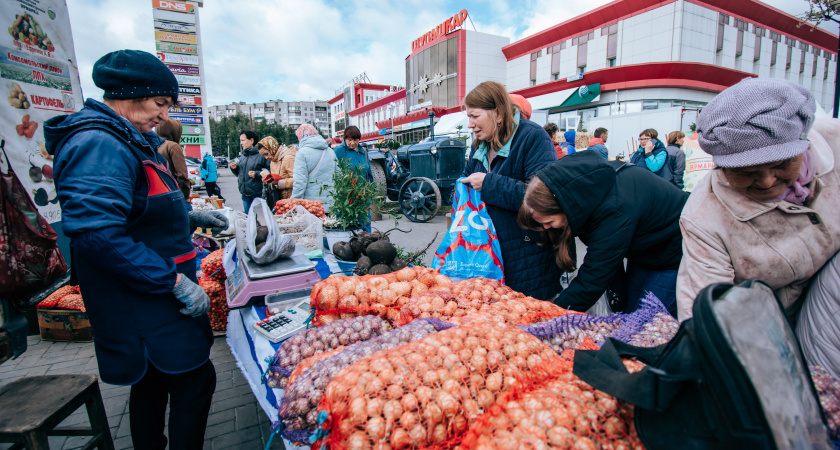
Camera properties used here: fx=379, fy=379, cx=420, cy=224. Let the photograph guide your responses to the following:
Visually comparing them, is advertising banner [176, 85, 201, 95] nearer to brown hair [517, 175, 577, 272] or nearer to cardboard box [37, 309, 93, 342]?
cardboard box [37, 309, 93, 342]

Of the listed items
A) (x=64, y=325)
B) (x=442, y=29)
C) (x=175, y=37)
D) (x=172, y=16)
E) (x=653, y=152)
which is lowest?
(x=64, y=325)

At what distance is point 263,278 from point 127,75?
1177mm

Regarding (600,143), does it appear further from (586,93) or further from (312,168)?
(586,93)

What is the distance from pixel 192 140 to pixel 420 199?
37.8 feet

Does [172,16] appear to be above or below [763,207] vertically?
above

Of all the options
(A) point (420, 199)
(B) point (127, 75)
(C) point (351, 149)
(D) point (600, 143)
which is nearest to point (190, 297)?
(B) point (127, 75)

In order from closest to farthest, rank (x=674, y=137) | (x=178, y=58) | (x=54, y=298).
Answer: (x=54, y=298) < (x=674, y=137) < (x=178, y=58)

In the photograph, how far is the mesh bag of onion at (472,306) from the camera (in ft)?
5.25

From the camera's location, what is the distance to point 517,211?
232 centimetres

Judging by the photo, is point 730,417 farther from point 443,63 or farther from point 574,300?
point 443,63

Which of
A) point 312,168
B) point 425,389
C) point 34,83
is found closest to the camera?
point 425,389

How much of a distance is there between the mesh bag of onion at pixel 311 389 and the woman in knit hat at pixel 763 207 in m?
1.01

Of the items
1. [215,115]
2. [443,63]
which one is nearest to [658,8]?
[443,63]

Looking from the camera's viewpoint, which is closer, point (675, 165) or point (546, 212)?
point (546, 212)
